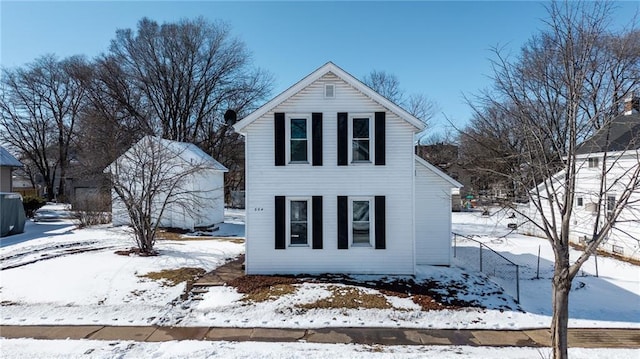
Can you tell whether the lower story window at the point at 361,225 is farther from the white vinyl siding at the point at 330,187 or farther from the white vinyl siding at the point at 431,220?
the white vinyl siding at the point at 431,220

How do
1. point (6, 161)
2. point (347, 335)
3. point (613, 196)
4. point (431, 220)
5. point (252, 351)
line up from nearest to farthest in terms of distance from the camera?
point (252, 351), point (347, 335), point (431, 220), point (613, 196), point (6, 161)

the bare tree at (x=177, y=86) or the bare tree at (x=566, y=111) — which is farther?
the bare tree at (x=177, y=86)

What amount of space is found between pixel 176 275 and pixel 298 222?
401 centimetres

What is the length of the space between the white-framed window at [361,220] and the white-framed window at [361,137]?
130cm

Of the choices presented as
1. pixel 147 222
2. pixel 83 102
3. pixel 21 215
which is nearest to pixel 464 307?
pixel 147 222

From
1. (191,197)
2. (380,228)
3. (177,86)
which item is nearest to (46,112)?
(177,86)

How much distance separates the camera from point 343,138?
1089 cm

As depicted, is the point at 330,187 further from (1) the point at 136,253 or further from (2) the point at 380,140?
(1) the point at 136,253

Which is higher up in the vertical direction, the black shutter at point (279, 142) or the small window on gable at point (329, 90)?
the small window on gable at point (329, 90)

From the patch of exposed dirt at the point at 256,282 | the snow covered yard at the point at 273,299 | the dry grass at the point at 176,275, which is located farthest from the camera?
the dry grass at the point at 176,275

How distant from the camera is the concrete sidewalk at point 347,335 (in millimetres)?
6934

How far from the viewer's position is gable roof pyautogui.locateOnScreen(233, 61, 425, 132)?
1074 cm

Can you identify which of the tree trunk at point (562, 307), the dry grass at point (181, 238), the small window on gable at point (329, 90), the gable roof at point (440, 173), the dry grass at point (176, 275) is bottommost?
the dry grass at point (176, 275)

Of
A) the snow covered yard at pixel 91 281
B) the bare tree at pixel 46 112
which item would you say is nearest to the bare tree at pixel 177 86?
the bare tree at pixel 46 112
